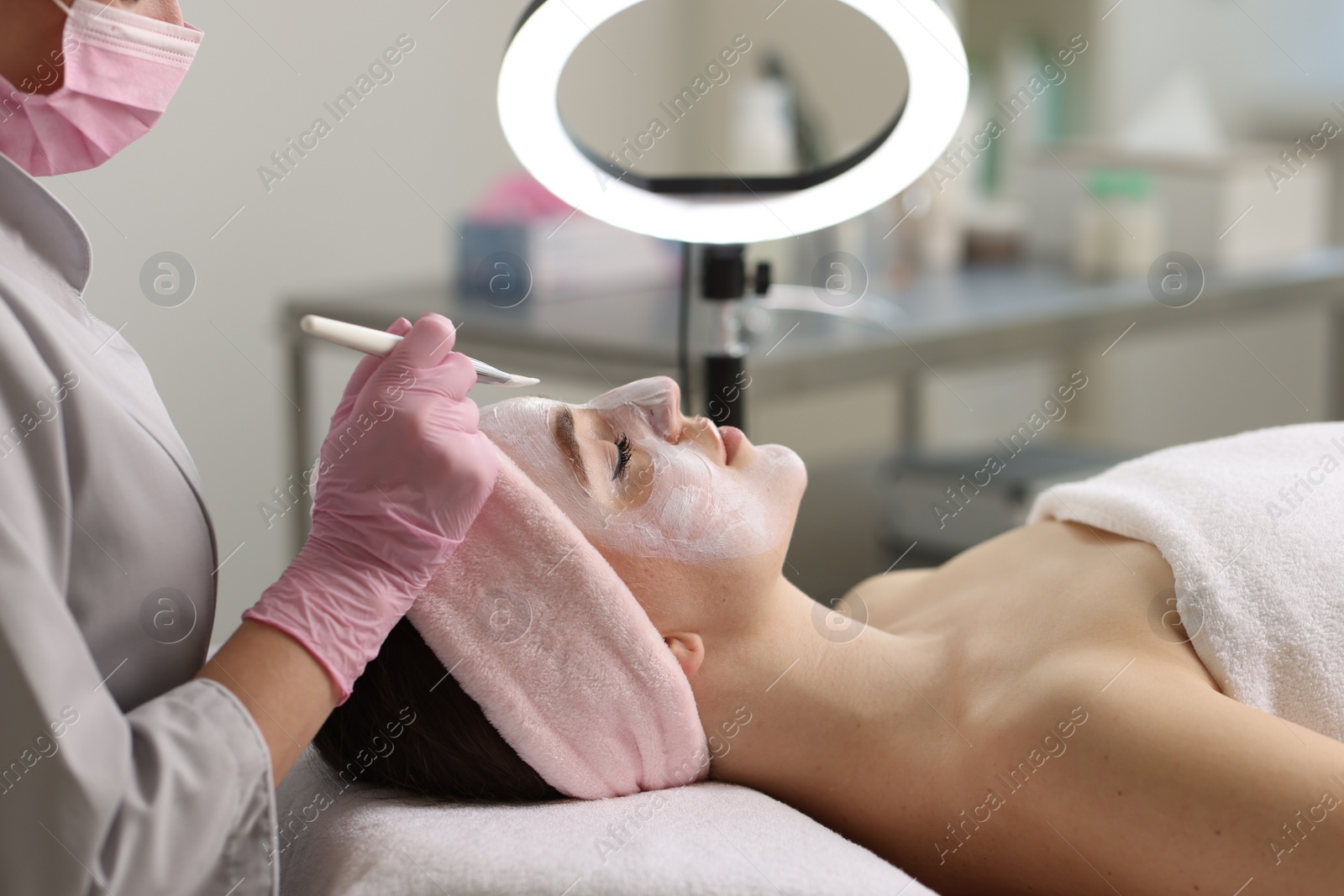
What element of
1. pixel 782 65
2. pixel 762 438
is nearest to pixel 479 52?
pixel 782 65

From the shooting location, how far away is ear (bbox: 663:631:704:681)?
39.1 inches

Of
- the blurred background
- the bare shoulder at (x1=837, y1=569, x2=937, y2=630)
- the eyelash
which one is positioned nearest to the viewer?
the eyelash

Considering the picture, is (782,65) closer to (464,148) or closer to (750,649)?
(464,148)

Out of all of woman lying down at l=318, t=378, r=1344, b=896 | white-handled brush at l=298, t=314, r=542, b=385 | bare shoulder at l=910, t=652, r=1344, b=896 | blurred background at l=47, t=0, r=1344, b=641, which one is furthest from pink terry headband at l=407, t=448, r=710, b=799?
blurred background at l=47, t=0, r=1344, b=641

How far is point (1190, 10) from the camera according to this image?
3432mm

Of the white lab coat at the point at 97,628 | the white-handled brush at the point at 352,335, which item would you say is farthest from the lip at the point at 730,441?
the white lab coat at the point at 97,628

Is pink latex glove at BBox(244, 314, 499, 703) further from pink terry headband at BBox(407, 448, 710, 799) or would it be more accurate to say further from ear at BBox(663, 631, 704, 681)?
ear at BBox(663, 631, 704, 681)

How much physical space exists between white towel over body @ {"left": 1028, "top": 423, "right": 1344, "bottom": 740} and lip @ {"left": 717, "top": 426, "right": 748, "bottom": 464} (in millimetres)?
329

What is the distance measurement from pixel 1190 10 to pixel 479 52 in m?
2.00

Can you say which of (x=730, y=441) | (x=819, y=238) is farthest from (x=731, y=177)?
(x=819, y=238)

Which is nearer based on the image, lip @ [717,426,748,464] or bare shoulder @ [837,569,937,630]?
lip @ [717,426,748,464]

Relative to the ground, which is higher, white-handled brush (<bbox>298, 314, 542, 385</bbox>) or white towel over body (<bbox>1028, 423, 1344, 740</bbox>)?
white-handled brush (<bbox>298, 314, 542, 385</bbox>)

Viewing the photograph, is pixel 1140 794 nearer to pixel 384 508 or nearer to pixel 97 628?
pixel 384 508

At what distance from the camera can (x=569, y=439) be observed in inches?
40.6
